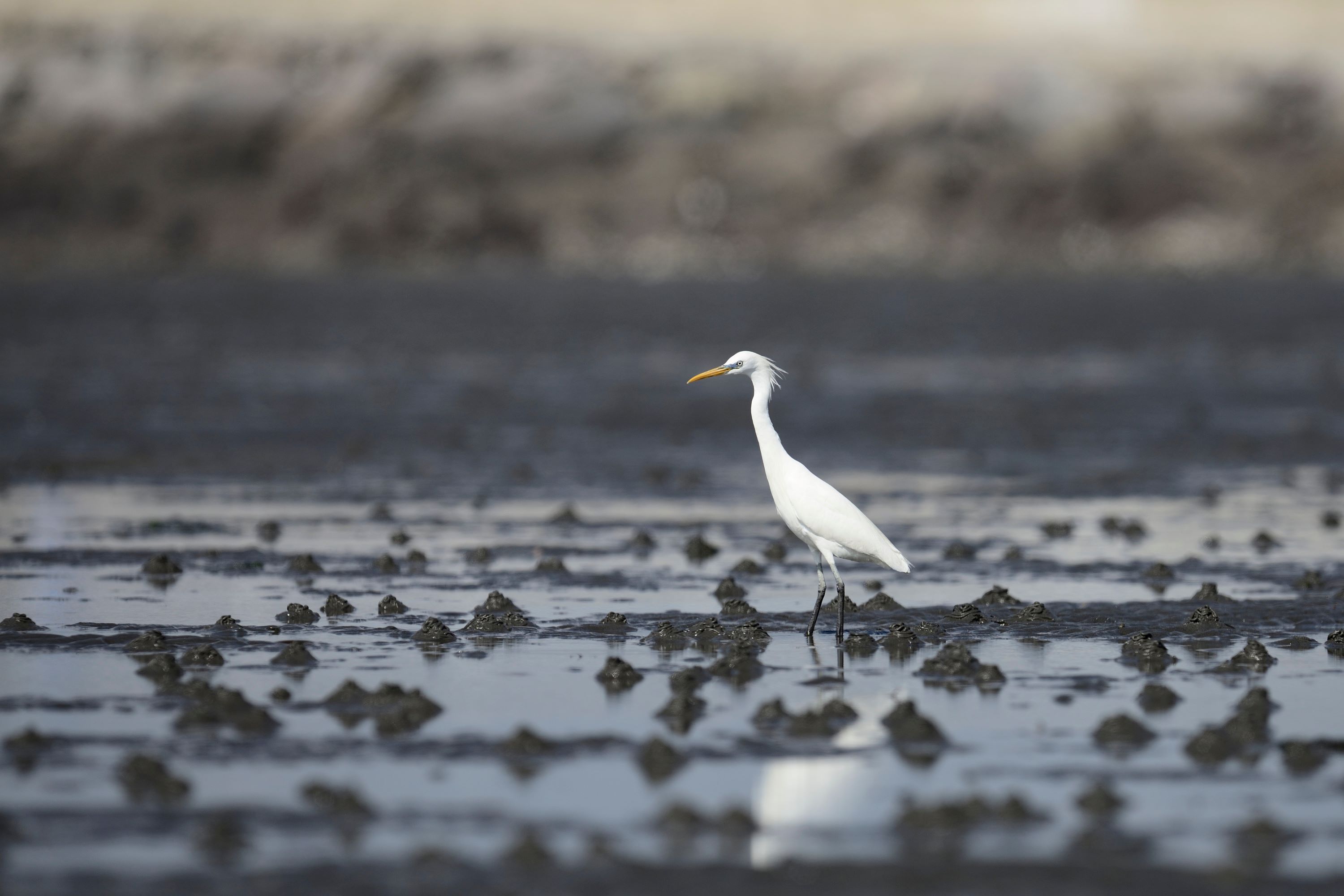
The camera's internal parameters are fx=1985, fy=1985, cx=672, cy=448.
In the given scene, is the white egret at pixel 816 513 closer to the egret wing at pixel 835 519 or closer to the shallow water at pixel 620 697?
the egret wing at pixel 835 519

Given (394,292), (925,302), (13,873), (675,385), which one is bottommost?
(13,873)

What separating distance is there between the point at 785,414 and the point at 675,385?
11.8 m

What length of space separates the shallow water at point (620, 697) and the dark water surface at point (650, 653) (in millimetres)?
50

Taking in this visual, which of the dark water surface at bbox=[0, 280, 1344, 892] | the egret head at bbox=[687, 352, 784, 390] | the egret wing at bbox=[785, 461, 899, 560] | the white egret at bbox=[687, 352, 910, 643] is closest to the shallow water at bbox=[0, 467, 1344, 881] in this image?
the dark water surface at bbox=[0, 280, 1344, 892]

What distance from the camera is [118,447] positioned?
37969 mm

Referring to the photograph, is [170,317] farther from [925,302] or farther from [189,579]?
[189,579]

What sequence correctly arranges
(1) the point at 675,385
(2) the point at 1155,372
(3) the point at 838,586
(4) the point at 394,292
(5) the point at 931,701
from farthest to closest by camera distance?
(4) the point at 394,292 → (2) the point at 1155,372 → (1) the point at 675,385 → (3) the point at 838,586 → (5) the point at 931,701

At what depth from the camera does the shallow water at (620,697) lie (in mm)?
11992

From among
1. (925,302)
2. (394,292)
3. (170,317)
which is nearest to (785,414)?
(170,317)

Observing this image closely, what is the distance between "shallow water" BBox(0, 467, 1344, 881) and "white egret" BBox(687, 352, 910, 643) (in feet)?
2.43

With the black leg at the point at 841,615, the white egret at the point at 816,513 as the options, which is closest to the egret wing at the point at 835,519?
the white egret at the point at 816,513

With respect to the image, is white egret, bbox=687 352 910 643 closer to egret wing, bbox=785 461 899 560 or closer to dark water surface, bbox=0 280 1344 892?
egret wing, bbox=785 461 899 560

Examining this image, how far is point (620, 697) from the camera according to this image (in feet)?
52.0

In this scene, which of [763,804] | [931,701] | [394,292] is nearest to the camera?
[763,804]
